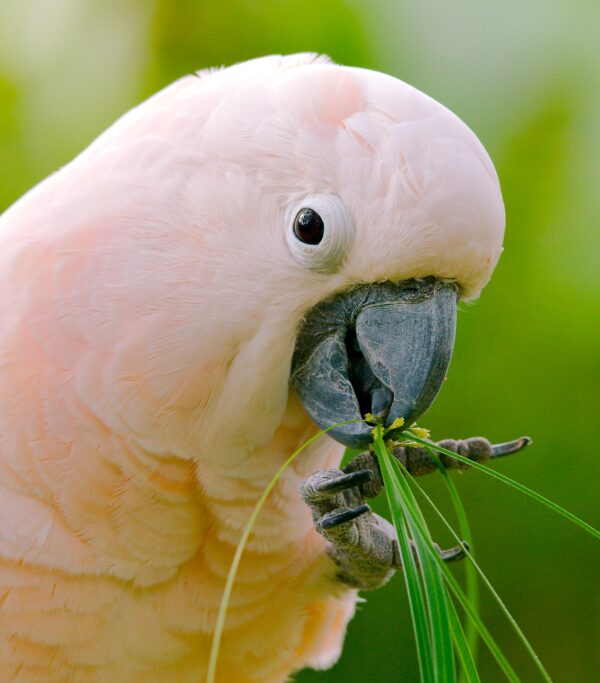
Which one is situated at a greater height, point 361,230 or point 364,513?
point 361,230

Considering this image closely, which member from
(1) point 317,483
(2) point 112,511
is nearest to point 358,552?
(1) point 317,483

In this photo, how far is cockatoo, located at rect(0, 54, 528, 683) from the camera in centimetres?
113

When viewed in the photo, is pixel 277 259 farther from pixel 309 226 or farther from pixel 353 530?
pixel 353 530

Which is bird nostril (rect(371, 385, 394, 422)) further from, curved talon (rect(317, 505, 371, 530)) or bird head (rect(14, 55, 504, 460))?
curved talon (rect(317, 505, 371, 530))

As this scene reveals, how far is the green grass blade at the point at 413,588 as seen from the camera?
2.73 feet

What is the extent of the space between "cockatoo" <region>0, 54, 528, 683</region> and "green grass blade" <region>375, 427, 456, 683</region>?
0.09 metres

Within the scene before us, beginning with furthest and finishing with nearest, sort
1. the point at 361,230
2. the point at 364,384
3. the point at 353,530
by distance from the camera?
the point at 353,530, the point at 364,384, the point at 361,230

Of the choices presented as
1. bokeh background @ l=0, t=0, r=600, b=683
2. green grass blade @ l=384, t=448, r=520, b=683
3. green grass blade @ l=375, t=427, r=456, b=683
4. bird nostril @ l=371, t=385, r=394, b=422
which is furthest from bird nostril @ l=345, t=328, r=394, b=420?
bokeh background @ l=0, t=0, r=600, b=683

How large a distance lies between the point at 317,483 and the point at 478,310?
169cm

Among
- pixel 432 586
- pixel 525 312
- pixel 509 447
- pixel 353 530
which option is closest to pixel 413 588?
pixel 432 586

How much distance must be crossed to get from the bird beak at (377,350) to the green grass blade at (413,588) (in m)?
0.14

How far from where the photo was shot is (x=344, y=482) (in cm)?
112

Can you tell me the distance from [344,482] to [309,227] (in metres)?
0.35

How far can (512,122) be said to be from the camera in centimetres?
276
